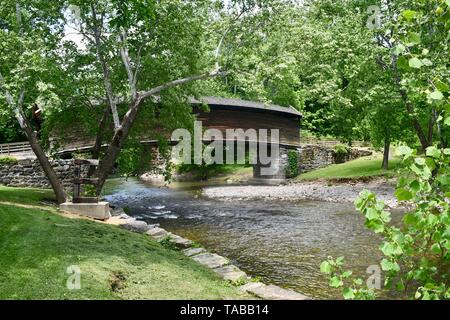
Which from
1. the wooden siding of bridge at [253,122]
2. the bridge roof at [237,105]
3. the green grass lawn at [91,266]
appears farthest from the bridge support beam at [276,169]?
the green grass lawn at [91,266]

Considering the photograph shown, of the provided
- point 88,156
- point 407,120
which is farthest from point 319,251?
point 407,120

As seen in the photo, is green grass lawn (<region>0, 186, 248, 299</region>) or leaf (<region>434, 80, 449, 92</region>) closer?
leaf (<region>434, 80, 449, 92</region>)

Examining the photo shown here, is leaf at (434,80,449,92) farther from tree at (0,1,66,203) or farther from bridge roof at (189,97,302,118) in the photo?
bridge roof at (189,97,302,118)

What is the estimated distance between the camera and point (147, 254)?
10430mm

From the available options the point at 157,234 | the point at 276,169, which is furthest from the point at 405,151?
the point at 276,169

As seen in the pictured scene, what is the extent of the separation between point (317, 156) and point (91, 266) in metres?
37.5

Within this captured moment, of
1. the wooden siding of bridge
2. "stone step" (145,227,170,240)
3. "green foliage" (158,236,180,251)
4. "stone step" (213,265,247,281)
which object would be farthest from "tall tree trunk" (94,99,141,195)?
the wooden siding of bridge

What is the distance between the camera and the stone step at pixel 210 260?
10.7 metres

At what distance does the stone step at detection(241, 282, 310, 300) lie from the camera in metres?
8.13

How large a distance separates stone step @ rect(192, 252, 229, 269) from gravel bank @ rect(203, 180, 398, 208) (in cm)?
1506

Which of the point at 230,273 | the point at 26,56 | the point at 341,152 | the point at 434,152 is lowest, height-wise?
the point at 230,273

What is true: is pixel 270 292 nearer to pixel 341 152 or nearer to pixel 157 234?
pixel 157 234

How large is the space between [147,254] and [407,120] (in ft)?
76.5

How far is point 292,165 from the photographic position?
141 ft
